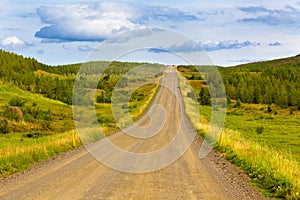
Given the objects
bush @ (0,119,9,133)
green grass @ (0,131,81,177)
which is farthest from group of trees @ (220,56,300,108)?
green grass @ (0,131,81,177)

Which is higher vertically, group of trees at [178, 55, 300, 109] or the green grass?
group of trees at [178, 55, 300, 109]

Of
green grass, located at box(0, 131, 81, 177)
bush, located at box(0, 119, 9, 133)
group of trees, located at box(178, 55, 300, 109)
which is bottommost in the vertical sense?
bush, located at box(0, 119, 9, 133)

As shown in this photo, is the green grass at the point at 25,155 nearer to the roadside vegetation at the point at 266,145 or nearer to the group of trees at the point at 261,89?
the roadside vegetation at the point at 266,145

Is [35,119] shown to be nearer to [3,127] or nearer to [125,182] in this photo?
[3,127]

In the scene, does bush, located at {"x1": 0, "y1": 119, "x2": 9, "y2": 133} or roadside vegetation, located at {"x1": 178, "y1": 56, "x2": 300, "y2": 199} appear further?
bush, located at {"x1": 0, "y1": 119, "x2": 9, "y2": 133}

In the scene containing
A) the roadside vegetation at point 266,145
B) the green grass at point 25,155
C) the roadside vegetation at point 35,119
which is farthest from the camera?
the roadside vegetation at point 35,119

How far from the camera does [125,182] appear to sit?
13898mm

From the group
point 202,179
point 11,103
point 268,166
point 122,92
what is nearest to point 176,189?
point 202,179

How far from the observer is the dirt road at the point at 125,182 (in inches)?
473

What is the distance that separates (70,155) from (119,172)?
5.65 m

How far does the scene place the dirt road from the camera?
12023 mm

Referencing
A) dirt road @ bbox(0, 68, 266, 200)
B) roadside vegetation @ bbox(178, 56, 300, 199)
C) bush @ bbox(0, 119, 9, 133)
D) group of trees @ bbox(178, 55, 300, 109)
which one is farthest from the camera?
group of trees @ bbox(178, 55, 300, 109)

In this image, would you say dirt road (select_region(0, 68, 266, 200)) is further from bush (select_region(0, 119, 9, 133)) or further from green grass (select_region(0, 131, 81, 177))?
bush (select_region(0, 119, 9, 133))

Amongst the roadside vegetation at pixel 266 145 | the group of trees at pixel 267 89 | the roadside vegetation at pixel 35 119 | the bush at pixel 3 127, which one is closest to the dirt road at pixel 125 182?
the roadside vegetation at pixel 266 145
